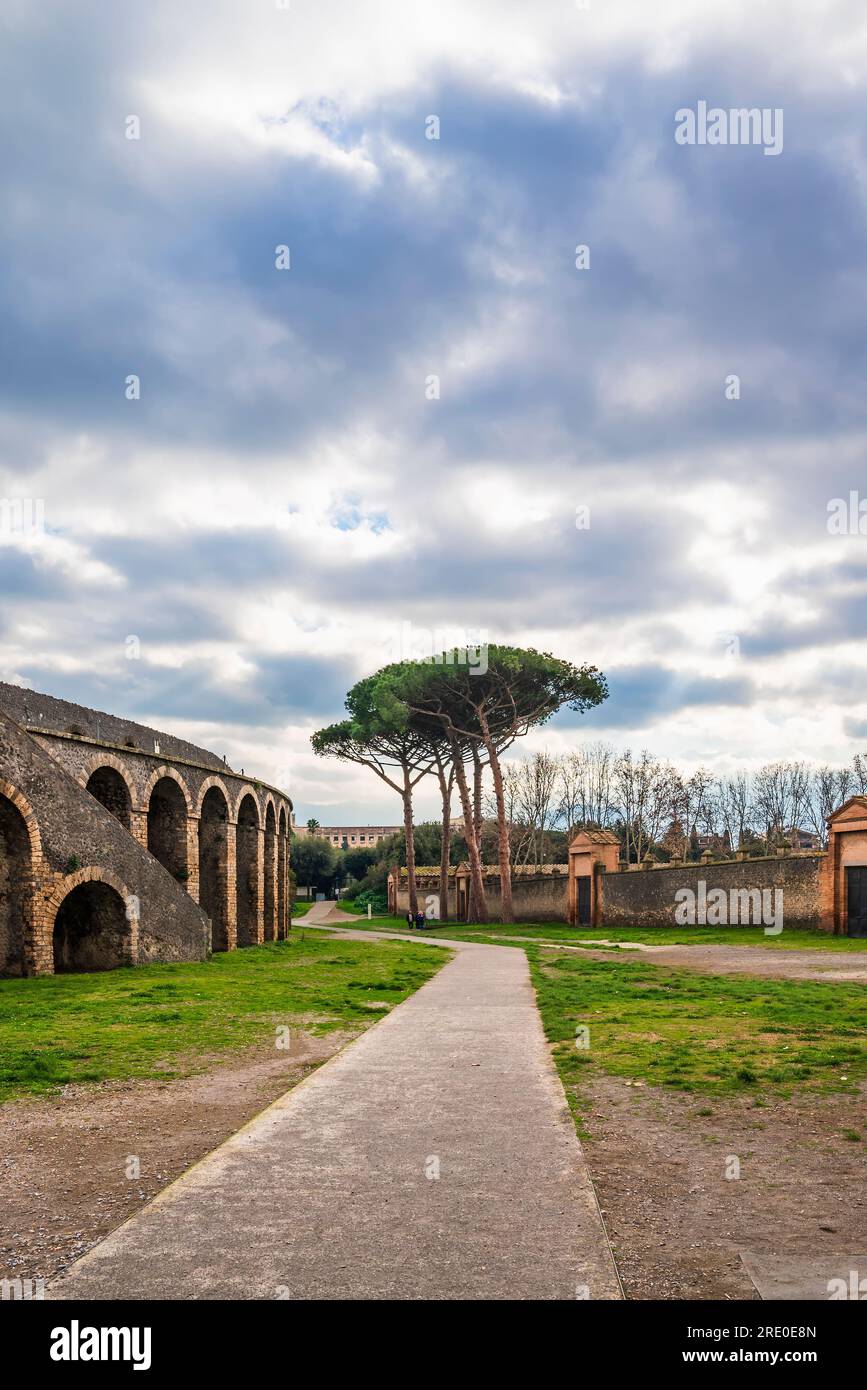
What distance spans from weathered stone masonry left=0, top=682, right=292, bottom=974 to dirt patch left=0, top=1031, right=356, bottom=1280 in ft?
31.8

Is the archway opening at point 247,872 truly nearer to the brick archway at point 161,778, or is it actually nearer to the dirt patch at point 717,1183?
the brick archway at point 161,778

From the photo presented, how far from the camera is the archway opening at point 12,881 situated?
16844 millimetres

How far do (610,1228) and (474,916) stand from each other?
40.9m

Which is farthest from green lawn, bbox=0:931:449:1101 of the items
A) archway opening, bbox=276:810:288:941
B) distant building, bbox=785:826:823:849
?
distant building, bbox=785:826:823:849

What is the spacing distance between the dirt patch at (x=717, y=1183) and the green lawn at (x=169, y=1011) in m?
4.25

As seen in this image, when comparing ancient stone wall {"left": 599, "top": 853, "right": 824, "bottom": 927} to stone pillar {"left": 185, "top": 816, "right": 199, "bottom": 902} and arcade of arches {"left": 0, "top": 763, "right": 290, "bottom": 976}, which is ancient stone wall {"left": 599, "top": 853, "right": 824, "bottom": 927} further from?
stone pillar {"left": 185, "top": 816, "right": 199, "bottom": 902}

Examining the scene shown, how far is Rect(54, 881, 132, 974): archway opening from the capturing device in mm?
18484

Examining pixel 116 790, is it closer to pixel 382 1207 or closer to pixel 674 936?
pixel 674 936

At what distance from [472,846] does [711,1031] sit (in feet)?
109

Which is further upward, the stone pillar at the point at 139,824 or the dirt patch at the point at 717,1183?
the stone pillar at the point at 139,824

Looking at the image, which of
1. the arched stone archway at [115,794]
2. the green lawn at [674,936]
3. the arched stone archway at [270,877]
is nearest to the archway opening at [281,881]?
the arched stone archway at [270,877]
